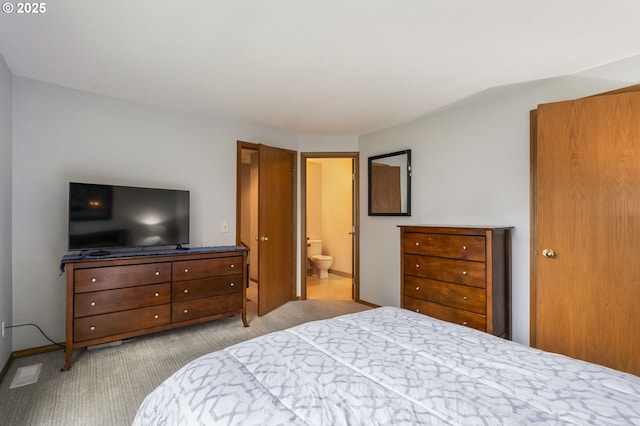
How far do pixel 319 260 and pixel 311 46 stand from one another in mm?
4215

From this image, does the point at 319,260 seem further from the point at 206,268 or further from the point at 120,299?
the point at 120,299

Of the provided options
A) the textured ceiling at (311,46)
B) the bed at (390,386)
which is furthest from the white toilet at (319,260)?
the bed at (390,386)

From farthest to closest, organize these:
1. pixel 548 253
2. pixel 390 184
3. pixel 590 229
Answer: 1. pixel 390 184
2. pixel 548 253
3. pixel 590 229

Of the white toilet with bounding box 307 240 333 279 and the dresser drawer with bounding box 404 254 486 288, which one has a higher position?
the dresser drawer with bounding box 404 254 486 288

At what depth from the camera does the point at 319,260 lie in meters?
5.78

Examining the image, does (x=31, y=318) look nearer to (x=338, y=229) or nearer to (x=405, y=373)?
(x=405, y=373)

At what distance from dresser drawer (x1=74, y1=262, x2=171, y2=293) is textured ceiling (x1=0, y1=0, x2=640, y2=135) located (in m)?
1.60

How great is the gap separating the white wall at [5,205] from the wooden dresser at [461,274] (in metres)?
3.32

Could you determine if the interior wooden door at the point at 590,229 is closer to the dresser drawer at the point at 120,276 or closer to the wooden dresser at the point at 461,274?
the wooden dresser at the point at 461,274

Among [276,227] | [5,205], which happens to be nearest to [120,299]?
[5,205]

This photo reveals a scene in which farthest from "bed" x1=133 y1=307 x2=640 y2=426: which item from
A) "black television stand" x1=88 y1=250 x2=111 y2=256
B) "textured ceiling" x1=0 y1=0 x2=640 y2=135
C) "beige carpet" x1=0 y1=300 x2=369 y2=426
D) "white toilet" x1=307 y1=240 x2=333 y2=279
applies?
"white toilet" x1=307 y1=240 x2=333 y2=279

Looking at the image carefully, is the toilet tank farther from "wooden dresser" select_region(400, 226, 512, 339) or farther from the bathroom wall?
"wooden dresser" select_region(400, 226, 512, 339)

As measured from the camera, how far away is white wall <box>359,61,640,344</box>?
2729 mm

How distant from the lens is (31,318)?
2635 millimetres
